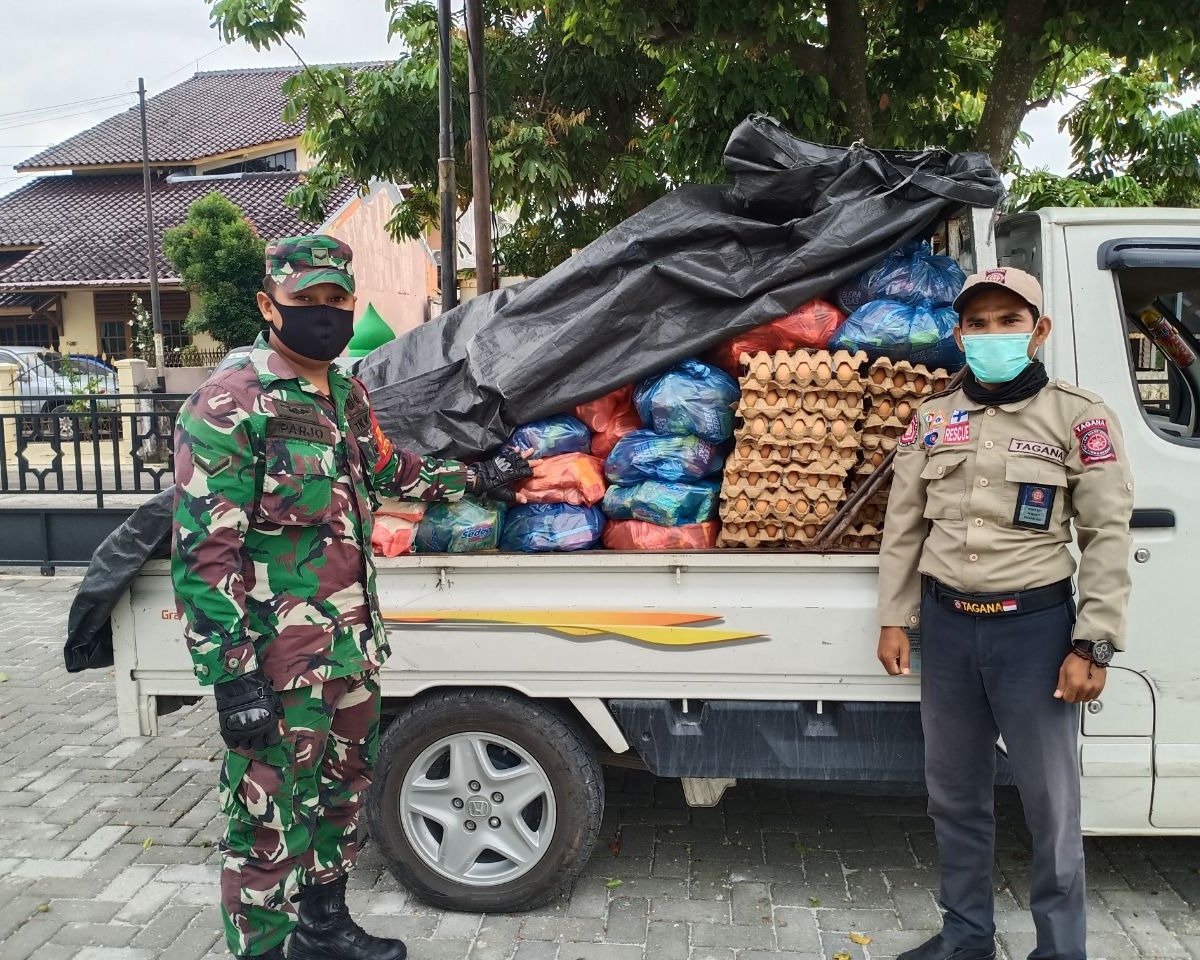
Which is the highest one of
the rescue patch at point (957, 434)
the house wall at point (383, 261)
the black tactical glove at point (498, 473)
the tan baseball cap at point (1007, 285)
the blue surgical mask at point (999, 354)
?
the house wall at point (383, 261)

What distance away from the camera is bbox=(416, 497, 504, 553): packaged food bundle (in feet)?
10.2

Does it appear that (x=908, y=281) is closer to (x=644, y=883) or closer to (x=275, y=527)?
(x=275, y=527)

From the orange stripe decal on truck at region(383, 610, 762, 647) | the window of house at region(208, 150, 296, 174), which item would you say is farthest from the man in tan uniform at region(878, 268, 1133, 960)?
the window of house at region(208, 150, 296, 174)

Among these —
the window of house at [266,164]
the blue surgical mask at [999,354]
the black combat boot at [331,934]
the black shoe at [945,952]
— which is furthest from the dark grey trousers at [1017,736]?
the window of house at [266,164]

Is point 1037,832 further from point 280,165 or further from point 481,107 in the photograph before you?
point 280,165

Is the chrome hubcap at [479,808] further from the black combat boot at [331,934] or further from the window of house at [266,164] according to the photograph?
the window of house at [266,164]

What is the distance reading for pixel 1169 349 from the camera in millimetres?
3812

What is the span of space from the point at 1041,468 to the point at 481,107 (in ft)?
20.6

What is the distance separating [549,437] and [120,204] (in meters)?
29.8

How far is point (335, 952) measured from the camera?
2967 millimetres

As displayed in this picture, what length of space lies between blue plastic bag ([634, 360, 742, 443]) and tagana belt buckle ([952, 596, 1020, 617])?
2.90 feet

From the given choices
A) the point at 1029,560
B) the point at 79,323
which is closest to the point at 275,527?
the point at 1029,560

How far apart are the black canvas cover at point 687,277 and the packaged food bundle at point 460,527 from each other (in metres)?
0.19

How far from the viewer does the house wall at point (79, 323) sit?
2495 centimetres
